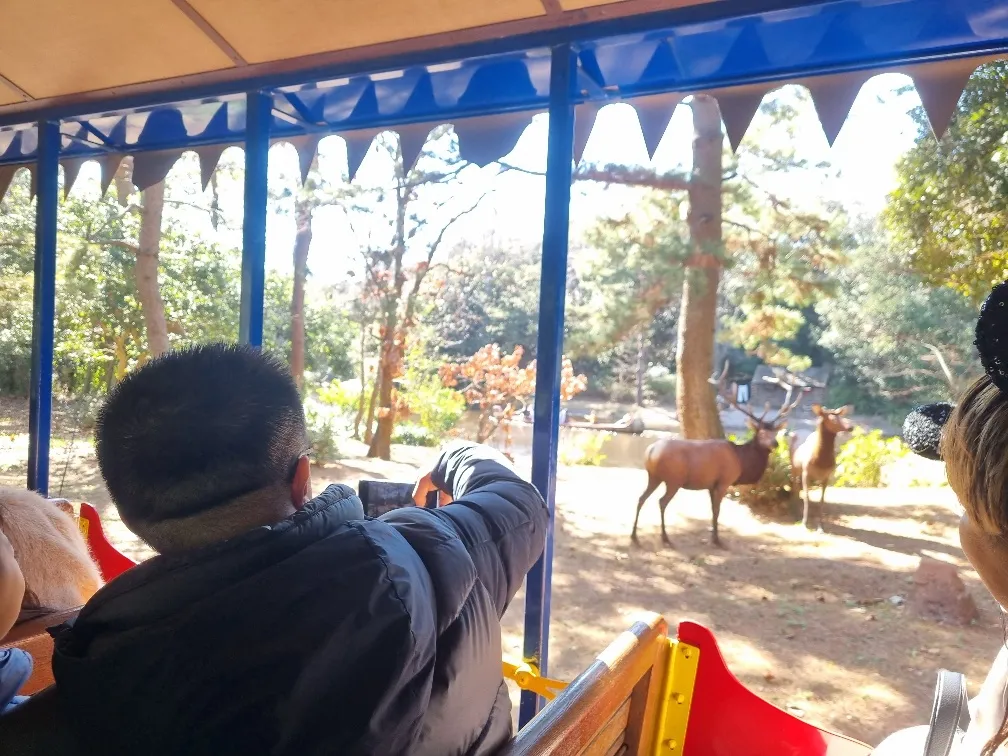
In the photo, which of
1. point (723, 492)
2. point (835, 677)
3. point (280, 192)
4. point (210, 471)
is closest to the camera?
point (210, 471)

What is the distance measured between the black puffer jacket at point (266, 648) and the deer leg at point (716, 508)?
17.6ft

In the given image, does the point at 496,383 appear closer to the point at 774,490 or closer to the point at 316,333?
the point at 316,333

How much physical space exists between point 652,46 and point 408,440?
7300 millimetres

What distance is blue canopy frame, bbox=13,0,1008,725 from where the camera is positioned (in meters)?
1.48

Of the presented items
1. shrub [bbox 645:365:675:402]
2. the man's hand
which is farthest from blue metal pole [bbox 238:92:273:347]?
shrub [bbox 645:365:675:402]

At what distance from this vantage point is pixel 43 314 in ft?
8.75

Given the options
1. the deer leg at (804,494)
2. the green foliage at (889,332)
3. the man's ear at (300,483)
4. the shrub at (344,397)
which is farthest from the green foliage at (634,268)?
the man's ear at (300,483)

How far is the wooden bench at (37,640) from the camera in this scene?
4.28ft

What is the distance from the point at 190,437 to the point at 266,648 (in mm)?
236

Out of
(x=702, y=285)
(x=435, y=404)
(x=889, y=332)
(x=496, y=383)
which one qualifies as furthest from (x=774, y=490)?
(x=435, y=404)

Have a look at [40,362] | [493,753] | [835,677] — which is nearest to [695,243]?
[835,677]

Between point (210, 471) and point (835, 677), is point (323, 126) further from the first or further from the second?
point (835, 677)

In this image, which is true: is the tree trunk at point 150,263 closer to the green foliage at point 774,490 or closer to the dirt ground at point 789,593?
the dirt ground at point 789,593

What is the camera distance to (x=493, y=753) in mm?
878
